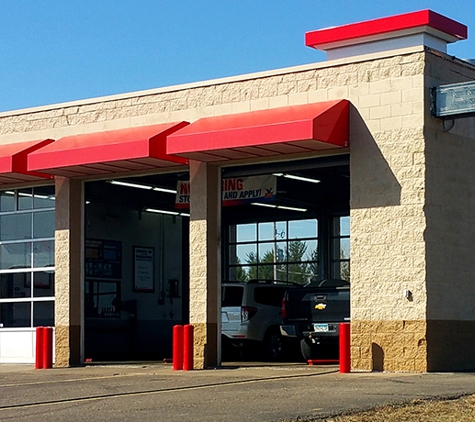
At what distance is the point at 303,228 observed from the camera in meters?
31.9

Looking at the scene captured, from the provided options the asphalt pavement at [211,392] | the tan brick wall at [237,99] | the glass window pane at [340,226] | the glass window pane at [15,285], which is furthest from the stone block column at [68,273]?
the glass window pane at [340,226]

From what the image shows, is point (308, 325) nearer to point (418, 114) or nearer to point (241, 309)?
point (241, 309)

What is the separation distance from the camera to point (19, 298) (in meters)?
23.4

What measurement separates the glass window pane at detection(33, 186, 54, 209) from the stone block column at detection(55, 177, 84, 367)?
27.1 inches

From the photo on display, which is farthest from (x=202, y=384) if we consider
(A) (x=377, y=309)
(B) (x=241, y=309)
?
(B) (x=241, y=309)

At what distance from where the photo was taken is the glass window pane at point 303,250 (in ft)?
104

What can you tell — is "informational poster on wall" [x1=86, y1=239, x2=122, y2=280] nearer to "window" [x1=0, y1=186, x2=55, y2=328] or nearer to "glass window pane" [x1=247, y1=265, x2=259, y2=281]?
"window" [x1=0, y1=186, x2=55, y2=328]

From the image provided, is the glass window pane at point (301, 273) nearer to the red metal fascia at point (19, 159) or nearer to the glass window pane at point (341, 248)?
the glass window pane at point (341, 248)

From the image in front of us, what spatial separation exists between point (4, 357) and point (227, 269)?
11.3 meters

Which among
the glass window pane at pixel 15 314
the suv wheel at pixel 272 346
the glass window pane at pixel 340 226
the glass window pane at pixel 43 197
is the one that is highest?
the glass window pane at pixel 43 197

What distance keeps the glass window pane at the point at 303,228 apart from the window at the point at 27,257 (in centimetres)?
1080

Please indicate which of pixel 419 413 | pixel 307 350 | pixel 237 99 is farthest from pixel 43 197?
pixel 419 413

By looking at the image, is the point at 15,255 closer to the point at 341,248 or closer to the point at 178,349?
the point at 178,349

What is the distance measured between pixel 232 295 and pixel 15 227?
210 inches
